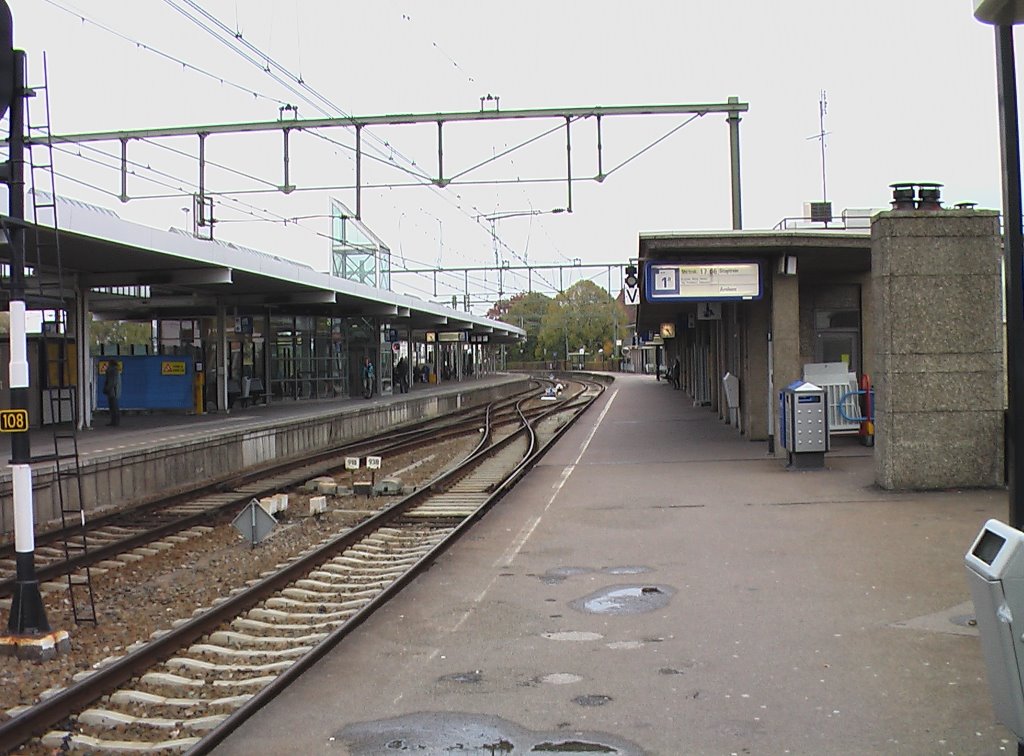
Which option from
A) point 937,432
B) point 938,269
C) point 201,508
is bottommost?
point 201,508

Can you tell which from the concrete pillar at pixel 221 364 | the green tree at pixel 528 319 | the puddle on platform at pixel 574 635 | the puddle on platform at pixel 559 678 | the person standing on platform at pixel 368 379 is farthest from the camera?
the green tree at pixel 528 319

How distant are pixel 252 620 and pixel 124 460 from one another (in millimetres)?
9111

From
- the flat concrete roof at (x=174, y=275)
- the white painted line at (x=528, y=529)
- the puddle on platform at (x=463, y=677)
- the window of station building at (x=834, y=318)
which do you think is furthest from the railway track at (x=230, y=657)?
the window of station building at (x=834, y=318)

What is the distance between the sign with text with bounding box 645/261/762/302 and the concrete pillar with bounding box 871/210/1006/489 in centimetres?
482

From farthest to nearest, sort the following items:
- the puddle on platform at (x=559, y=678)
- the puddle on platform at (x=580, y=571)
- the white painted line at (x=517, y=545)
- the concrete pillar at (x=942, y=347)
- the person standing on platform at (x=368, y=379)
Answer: the person standing on platform at (x=368, y=379)
the concrete pillar at (x=942, y=347)
the puddle on platform at (x=580, y=571)
the white painted line at (x=517, y=545)
the puddle on platform at (x=559, y=678)

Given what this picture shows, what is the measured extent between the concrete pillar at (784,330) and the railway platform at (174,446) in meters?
9.84

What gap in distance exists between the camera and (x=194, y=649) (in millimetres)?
6773

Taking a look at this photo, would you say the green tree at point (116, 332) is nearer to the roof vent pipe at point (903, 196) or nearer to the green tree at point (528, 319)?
the green tree at point (528, 319)

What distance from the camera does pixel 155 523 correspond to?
12961 mm

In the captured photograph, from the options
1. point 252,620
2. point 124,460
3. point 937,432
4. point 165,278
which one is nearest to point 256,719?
point 252,620

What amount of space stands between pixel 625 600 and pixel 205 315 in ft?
92.2

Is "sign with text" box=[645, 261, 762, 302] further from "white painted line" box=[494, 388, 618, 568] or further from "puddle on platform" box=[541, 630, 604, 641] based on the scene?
"puddle on platform" box=[541, 630, 604, 641]

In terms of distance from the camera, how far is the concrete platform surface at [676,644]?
4.77m

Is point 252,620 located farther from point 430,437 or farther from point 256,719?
point 430,437
